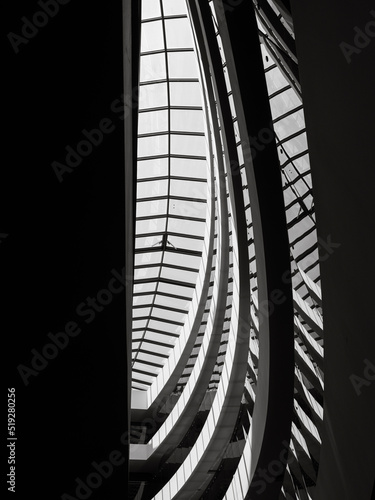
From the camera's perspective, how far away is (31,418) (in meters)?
9.59

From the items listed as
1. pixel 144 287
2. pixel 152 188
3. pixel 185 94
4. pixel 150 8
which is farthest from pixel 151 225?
pixel 150 8

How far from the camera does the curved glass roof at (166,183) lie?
25.2 meters

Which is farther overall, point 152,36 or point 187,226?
point 187,226

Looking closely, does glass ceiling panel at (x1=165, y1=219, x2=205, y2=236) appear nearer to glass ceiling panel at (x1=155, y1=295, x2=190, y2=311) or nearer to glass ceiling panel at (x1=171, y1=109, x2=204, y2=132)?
glass ceiling panel at (x1=155, y1=295, x2=190, y2=311)

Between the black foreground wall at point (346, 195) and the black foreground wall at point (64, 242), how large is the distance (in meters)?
2.95

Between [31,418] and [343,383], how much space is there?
215 inches

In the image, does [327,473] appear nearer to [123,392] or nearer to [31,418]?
[123,392]

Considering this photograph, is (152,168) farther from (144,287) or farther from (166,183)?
(144,287)

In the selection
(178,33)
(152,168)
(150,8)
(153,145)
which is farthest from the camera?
(152,168)

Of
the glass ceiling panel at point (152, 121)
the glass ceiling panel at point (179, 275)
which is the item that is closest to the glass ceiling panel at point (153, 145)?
the glass ceiling panel at point (152, 121)

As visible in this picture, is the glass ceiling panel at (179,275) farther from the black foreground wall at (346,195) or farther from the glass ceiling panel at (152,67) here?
the black foreground wall at (346,195)

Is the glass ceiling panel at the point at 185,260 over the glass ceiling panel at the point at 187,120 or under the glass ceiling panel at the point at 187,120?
under

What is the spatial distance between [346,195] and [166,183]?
2759cm

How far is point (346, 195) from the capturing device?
17.9ft
